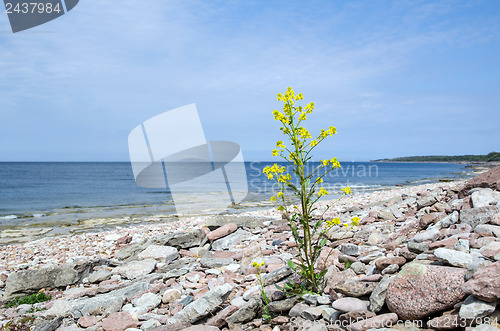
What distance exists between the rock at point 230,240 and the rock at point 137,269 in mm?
1492

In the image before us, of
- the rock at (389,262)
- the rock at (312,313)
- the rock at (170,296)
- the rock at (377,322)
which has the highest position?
the rock at (389,262)

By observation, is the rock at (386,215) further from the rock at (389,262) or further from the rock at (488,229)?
the rock at (389,262)

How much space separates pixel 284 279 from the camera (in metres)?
4.12

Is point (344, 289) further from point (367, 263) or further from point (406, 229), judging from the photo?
point (406, 229)

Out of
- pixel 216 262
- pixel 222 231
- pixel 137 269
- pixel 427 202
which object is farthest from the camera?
pixel 222 231

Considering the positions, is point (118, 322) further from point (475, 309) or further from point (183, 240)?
point (475, 309)

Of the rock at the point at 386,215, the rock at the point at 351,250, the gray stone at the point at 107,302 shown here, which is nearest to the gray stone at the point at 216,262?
the gray stone at the point at 107,302

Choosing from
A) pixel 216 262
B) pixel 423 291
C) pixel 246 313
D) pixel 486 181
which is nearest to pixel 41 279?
pixel 216 262

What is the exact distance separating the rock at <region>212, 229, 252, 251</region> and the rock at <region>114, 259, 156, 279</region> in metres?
1.49

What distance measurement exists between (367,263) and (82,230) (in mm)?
13095

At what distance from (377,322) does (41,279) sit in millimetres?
6330

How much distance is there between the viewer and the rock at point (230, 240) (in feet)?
24.4

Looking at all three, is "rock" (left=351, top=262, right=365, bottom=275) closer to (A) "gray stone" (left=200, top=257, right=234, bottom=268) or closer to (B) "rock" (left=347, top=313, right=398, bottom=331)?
(B) "rock" (left=347, top=313, right=398, bottom=331)

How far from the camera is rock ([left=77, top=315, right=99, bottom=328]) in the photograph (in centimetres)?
425
